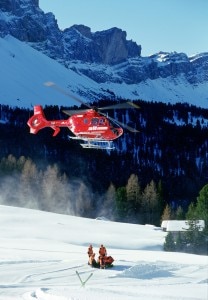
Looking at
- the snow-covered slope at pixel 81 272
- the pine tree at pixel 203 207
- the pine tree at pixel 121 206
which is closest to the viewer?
the snow-covered slope at pixel 81 272

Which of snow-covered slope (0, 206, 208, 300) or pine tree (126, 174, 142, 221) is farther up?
pine tree (126, 174, 142, 221)

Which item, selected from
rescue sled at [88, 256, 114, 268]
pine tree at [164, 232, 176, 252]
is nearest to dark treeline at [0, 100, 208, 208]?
pine tree at [164, 232, 176, 252]

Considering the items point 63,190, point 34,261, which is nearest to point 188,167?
point 63,190

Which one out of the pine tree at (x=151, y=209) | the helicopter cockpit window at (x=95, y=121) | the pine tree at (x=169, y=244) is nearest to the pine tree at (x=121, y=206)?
the pine tree at (x=151, y=209)

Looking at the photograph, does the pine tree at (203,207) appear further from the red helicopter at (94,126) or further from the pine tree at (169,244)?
the red helicopter at (94,126)

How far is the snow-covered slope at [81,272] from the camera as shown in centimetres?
2209

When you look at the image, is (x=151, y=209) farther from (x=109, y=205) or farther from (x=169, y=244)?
(x=169, y=244)

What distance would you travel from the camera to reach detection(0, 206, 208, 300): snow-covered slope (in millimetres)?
22094

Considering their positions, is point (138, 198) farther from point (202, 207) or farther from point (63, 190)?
point (202, 207)

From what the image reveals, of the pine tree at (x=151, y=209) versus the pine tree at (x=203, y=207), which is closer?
the pine tree at (x=203, y=207)

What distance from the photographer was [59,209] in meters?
88.6

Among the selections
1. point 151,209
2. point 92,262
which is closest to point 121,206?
point 151,209

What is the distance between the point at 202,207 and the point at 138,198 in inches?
922

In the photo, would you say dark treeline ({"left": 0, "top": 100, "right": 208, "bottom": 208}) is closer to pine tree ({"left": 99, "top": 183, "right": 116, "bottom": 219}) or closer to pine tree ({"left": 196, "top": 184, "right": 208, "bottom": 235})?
pine tree ({"left": 99, "top": 183, "right": 116, "bottom": 219})
